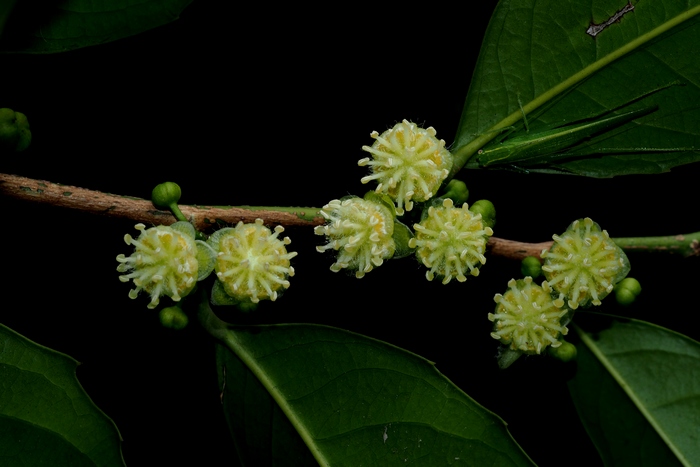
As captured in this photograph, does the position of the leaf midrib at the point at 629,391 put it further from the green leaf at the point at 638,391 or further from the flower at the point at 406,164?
the flower at the point at 406,164

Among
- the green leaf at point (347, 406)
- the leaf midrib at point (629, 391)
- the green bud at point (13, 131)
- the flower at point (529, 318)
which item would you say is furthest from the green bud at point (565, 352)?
the green bud at point (13, 131)

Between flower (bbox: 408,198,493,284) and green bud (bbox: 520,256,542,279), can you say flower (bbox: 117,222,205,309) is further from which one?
green bud (bbox: 520,256,542,279)

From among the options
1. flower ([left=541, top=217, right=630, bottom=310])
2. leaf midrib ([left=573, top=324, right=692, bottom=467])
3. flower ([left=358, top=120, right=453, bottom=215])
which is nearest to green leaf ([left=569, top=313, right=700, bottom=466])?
leaf midrib ([left=573, top=324, right=692, bottom=467])

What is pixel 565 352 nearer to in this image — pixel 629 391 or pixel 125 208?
pixel 629 391

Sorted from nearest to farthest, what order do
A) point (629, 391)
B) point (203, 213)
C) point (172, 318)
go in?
1. point (172, 318)
2. point (203, 213)
3. point (629, 391)

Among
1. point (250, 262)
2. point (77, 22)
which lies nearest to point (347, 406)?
point (250, 262)
